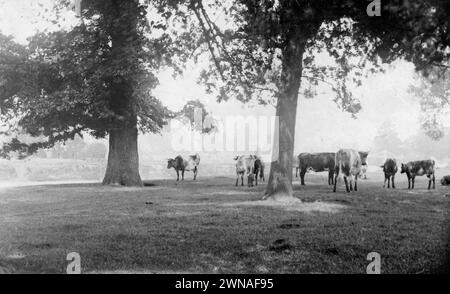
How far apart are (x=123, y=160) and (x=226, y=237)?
70.6ft

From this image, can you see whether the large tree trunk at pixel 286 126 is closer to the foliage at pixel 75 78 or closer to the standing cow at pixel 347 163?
the standing cow at pixel 347 163

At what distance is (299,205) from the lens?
56.4ft

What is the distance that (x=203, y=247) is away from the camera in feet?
31.8

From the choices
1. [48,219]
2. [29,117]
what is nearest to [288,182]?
[48,219]

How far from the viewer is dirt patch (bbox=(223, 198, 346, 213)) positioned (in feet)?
52.3

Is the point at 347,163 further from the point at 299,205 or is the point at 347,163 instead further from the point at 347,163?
the point at 299,205

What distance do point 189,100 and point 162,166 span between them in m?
21.8

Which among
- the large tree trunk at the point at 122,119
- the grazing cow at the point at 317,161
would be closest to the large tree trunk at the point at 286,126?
the large tree trunk at the point at 122,119

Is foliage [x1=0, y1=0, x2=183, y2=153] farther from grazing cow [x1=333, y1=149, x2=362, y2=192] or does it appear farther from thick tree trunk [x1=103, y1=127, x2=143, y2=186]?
grazing cow [x1=333, y1=149, x2=362, y2=192]

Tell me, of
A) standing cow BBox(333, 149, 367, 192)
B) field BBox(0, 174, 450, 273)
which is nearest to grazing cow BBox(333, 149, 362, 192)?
standing cow BBox(333, 149, 367, 192)

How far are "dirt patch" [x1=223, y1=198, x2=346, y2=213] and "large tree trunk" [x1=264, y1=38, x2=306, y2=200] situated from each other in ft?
2.12

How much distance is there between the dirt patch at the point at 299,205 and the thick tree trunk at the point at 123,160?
565 inches
